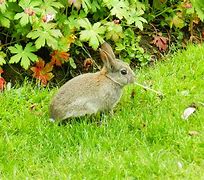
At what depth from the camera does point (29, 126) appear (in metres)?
5.19

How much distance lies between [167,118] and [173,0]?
2618 millimetres

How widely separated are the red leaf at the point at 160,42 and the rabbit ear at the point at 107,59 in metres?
1.79

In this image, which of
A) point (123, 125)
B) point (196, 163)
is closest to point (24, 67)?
point (123, 125)

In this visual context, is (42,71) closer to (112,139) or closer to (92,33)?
(92,33)

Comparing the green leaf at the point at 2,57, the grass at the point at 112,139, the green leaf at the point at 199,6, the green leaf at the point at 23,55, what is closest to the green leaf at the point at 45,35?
the green leaf at the point at 23,55

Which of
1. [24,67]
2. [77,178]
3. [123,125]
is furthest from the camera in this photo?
[24,67]

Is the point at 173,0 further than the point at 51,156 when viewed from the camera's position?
Yes

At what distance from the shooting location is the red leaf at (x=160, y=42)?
23.1 feet

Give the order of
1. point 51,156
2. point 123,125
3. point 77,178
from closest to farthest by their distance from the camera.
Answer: point 77,178 < point 51,156 < point 123,125

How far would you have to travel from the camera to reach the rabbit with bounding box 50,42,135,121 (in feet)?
17.1

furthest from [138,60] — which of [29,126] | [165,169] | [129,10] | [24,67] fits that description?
[165,169]

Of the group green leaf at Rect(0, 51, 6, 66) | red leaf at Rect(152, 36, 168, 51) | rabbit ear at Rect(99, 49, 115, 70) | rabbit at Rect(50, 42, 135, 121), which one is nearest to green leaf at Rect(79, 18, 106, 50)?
rabbit at Rect(50, 42, 135, 121)

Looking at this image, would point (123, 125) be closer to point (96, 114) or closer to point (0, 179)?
point (96, 114)

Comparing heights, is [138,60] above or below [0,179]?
below
